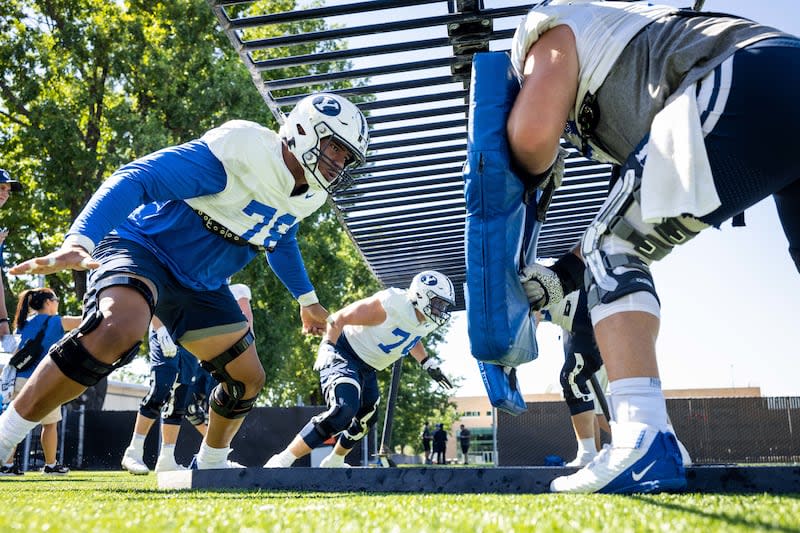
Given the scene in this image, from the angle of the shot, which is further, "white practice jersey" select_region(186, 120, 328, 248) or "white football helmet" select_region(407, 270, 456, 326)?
"white football helmet" select_region(407, 270, 456, 326)

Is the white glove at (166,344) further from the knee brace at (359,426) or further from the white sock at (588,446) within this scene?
the white sock at (588,446)

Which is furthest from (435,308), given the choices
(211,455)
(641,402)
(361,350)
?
(641,402)

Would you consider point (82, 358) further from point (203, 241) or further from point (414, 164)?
point (414, 164)

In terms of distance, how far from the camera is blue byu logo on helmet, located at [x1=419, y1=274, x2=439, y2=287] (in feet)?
27.0

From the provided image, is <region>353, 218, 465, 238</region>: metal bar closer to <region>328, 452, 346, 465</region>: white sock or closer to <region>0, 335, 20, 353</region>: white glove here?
<region>328, 452, 346, 465</region>: white sock

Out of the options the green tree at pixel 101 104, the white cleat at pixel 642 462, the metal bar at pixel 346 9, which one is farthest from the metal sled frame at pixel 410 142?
the green tree at pixel 101 104

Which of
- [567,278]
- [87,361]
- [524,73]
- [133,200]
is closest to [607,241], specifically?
[567,278]

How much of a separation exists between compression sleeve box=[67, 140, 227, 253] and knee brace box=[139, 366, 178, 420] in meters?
4.62

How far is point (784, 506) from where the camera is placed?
2.17 metres

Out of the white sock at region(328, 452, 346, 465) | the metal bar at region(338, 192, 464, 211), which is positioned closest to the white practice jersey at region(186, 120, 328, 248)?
the white sock at region(328, 452, 346, 465)

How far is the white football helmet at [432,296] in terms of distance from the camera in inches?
320

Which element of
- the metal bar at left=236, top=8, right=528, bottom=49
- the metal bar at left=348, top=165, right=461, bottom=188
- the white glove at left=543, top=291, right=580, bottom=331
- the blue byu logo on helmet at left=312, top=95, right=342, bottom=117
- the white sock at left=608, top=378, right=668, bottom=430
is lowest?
the white sock at left=608, top=378, right=668, bottom=430

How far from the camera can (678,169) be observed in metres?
2.41

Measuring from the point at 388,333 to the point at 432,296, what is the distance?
27.2 inches
